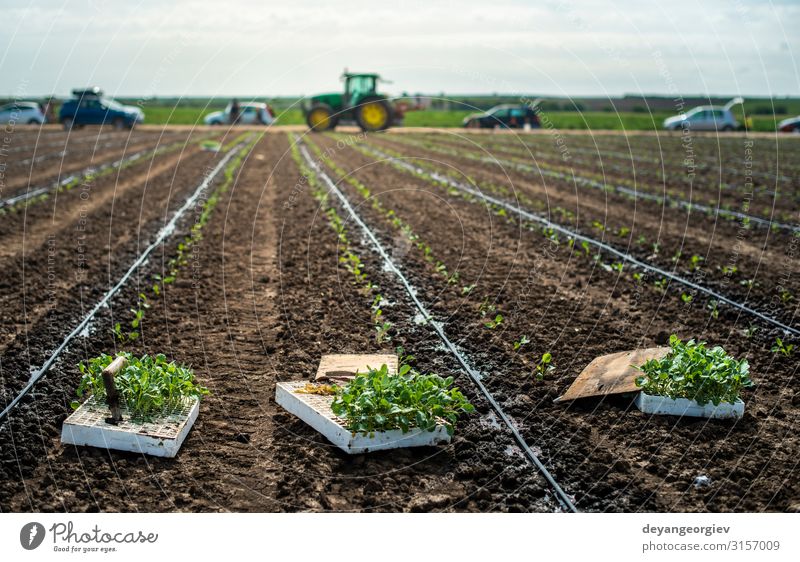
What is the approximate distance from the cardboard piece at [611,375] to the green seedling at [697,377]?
0.12 meters

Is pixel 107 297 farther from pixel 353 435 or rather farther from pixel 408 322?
pixel 353 435

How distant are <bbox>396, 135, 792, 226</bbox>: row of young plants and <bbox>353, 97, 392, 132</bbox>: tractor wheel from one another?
1561mm

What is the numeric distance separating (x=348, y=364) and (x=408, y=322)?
169 centimetres

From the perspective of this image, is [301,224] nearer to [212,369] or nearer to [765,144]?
[212,369]

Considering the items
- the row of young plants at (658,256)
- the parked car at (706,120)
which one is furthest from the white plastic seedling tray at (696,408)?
the parked car at (706,120)

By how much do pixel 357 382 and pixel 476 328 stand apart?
2.50 m

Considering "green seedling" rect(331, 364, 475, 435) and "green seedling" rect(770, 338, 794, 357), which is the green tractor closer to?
"green seedling" rect(770, 338, 794, 357)

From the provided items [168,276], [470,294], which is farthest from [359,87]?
[470,294]

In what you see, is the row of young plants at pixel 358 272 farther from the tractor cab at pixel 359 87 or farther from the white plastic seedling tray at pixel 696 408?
the tractor cab at pixel 359 87

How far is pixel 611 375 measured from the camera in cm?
611

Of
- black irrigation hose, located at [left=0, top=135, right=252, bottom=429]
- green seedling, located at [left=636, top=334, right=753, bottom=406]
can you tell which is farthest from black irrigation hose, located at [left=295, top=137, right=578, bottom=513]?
black irrigation hose, located at [left=0, top=135, right=252, bottom=429]

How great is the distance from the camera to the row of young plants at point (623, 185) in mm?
14633

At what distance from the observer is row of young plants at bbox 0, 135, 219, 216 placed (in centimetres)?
1434

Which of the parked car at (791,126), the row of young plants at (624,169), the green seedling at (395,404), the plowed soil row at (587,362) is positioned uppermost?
the parked car at (791,126)
